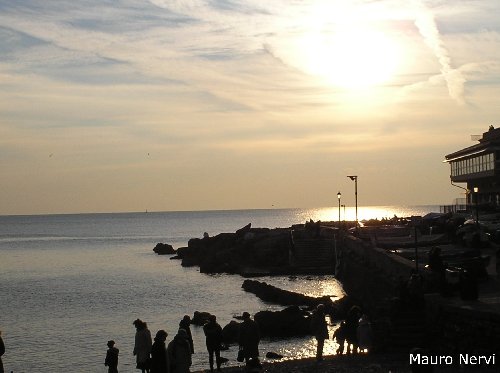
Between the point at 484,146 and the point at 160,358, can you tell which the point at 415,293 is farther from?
the point at 484,146

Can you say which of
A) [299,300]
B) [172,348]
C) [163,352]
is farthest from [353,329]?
[299,300]

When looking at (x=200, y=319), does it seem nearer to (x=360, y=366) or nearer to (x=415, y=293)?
(x=415, y=293)

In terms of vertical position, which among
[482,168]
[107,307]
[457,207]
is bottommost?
[107,307]

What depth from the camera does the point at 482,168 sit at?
63312mm

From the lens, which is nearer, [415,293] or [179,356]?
[179,356]

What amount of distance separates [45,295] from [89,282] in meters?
11.3

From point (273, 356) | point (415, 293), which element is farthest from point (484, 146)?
point (415, 293)

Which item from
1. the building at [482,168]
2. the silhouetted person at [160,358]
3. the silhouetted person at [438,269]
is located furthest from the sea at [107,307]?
the building at [482,168]

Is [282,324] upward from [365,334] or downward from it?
downward

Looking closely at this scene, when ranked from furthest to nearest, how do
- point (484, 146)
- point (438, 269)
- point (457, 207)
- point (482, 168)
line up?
point (457, 207) < point (482, 168) < point (484, 146) < point (438, 269)

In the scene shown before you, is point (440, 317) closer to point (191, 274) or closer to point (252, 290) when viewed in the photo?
point (252, 290)

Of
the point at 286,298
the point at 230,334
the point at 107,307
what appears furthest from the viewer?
the point at 107,307

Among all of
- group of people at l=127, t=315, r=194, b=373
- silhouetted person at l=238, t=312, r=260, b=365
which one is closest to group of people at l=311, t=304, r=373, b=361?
silhouetted person at l=238, t=312, r=260, b=365

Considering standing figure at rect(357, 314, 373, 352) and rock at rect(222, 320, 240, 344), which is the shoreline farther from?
rock at rect(222, 320, 240, 344)
